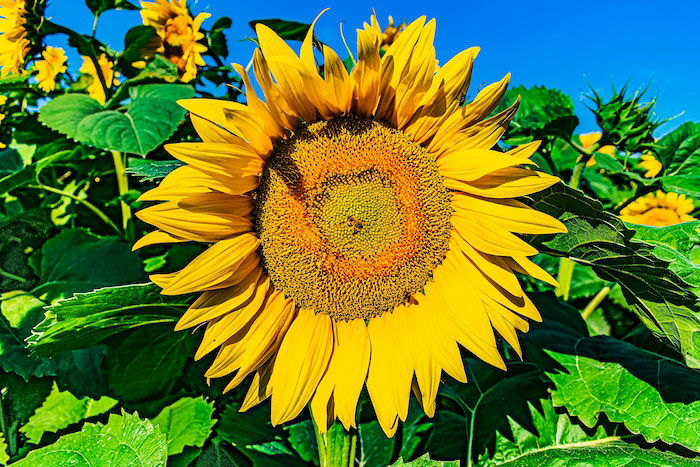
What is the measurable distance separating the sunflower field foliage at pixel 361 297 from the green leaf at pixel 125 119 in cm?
1

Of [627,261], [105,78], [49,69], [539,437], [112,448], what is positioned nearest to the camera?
[627,261]

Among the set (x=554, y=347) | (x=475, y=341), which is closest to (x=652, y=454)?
(x=554, y=347)

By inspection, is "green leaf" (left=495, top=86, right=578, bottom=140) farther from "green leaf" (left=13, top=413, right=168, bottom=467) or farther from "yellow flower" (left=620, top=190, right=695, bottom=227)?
"green leaf" (left=13, top=413, right=168, bottom=467)

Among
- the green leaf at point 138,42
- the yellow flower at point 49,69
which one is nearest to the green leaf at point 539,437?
the green leaf at point 138,42

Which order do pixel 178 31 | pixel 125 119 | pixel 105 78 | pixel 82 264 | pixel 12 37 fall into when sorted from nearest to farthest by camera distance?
pixel 125 119 < pixel 82 264 < pixel 12 37 < pixel 178 31 < pixel 105 78

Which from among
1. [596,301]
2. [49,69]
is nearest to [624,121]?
[596,301]

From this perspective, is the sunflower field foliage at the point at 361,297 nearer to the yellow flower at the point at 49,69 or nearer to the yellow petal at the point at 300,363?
the yellow petal at the point at 300,363

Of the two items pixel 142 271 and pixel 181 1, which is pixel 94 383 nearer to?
pixel 142 271

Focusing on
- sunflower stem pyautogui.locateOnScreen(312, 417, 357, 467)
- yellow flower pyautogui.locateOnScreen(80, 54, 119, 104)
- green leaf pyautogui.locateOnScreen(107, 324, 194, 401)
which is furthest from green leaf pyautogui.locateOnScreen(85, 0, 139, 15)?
sunflower stem pyautogui.locateOnScreen(312, 417, 357, 467)

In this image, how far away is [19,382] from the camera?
6.06 feet

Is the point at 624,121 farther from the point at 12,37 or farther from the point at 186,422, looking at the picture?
the point at 12,37

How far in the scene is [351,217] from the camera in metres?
1.33

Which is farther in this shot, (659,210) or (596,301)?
(659,210)

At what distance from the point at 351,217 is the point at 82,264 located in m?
1.16
